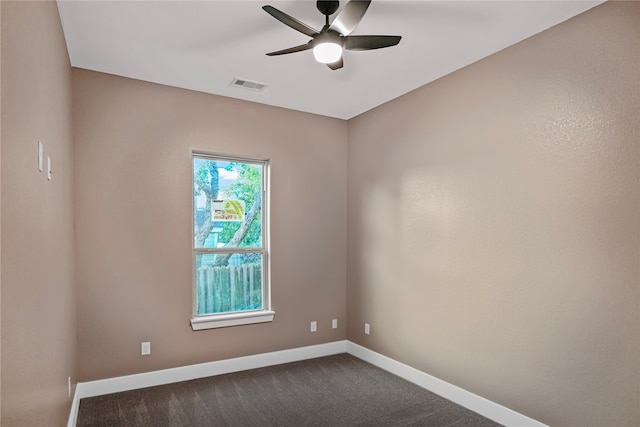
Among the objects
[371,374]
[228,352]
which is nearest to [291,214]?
[228,352]

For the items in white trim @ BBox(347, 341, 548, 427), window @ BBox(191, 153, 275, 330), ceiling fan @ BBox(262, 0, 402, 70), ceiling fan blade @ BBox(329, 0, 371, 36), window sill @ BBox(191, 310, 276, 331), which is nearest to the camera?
ceiling fan blade @ BBox(329, 0, 371, 36)

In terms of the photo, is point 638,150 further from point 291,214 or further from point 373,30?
point 291,214

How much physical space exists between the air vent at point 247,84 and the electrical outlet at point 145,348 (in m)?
2.49

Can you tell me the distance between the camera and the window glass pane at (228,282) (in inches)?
156

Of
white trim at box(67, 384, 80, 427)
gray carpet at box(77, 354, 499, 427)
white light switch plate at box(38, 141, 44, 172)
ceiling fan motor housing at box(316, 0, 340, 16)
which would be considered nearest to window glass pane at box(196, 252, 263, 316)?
gray carpet at box(77, 354, 499, 427)

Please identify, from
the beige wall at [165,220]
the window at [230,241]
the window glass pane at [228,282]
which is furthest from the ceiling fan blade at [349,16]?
the window glass pane at [228,282]

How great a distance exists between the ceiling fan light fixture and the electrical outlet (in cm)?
286

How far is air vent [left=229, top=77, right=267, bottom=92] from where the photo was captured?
3.67m

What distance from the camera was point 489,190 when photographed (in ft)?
10.3

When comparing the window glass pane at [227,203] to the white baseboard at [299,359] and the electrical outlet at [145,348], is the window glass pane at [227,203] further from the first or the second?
the white baseboard at [299,359]

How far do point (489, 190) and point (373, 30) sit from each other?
4.87ft

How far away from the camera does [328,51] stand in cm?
251

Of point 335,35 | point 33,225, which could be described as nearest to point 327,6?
point 335,35

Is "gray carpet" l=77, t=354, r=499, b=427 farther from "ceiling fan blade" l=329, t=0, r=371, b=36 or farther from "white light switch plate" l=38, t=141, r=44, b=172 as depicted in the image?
"ceiling fan blade" l=329, t=0, r=371, b=36
